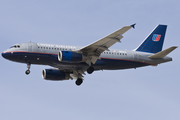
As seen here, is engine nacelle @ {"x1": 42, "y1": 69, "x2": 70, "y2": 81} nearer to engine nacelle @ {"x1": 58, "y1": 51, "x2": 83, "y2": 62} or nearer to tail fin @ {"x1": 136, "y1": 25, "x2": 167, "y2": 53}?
engine nacelle @ {"x1": 58, "y1": 51, "x2": 83, "y2": 62}

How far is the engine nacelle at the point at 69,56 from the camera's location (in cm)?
3978

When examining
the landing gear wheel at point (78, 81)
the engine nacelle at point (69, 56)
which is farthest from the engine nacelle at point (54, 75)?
the engine nacelle at point (69, 56)

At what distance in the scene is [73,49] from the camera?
42.8 m

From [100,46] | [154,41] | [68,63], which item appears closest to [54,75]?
[68,63]

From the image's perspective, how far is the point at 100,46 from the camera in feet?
131

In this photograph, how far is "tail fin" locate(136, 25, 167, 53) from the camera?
48.2 meters

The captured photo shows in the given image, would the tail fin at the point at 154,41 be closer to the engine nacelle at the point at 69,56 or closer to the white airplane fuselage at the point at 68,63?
the white airplane fuselage at the point at 68,63

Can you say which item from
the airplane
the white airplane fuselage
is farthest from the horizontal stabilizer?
the white airplane fuselage

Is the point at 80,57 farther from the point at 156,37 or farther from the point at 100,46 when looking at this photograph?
the point at 156,37

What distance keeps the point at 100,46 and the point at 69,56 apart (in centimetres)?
401

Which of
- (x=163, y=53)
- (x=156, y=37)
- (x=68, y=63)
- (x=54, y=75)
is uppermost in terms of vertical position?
(x=156, y=37)

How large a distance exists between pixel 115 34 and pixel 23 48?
40.7 ft

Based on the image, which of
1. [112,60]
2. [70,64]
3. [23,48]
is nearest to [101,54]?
[112,60]

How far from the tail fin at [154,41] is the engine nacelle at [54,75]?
457 inches
